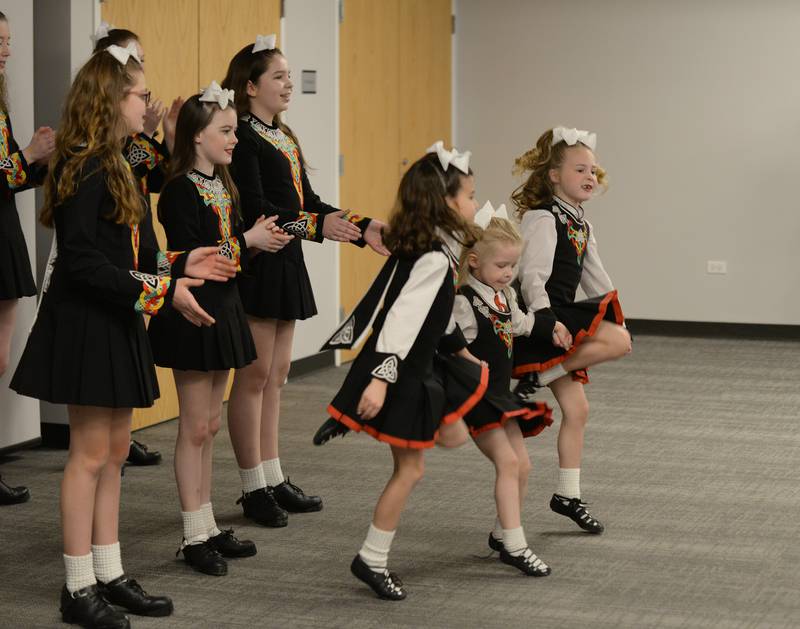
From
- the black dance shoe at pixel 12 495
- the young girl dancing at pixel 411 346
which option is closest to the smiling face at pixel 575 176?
the young girl dancing at pixel 411 346

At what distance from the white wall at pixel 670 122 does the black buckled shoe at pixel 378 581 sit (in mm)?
5677

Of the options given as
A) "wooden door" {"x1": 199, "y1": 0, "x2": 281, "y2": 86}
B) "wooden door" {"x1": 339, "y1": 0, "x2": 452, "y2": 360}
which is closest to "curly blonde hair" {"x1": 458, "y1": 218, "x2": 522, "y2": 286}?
"wooden door" {"x1": 199, "y1": 0, "x2": 281, "y2": 86}

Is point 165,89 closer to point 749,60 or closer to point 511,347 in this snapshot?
point 511,347

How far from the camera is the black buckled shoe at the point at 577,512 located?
12.3ft

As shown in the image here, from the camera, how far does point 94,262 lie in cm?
278

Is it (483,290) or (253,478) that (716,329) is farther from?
(483,290)

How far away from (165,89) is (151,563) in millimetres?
2471

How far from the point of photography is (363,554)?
3.16 metres

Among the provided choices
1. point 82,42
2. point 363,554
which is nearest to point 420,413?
point 363,554

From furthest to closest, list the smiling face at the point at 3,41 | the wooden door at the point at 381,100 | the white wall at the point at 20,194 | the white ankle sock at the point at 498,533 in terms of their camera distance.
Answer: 1. the wooden door at the point at 381,100
2. the white wall at the point at 20,194
3. the smiling face at the point at 3,41
4. the white ankle sock at the point at 498,533

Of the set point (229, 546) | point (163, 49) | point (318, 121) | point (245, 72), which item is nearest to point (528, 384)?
point (229, 546)

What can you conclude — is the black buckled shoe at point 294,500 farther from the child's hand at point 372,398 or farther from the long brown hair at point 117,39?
the long brown hair at point 117,39

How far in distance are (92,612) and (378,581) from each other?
2.29 feet

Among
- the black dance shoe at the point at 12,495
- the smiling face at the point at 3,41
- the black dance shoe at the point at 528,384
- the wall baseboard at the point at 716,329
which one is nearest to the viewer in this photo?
the black dance shoe at the point at 528,384
